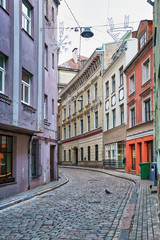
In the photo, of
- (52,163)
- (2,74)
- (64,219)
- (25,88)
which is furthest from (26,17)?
(64,219)

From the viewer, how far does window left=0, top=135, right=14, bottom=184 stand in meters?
11.2

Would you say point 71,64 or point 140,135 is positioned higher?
point 71,64

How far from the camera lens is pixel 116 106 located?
27.9 m

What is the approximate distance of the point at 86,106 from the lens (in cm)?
3781

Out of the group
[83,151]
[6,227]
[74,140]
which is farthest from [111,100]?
[6,227]

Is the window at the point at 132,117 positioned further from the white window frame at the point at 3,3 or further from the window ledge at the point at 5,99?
the white window frame at the point at 3,3

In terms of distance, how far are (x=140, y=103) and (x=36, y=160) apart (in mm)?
9923

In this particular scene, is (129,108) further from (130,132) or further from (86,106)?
(86,106)

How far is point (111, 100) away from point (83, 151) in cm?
1165

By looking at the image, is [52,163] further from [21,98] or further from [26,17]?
[26,17]

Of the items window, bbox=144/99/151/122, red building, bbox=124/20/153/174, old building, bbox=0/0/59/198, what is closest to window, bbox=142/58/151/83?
red building, bbox=124/20/153/174

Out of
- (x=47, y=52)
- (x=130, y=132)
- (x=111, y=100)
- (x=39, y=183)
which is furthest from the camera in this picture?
(x=111, y=100)

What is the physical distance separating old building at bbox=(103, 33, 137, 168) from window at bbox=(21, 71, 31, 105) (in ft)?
43.5

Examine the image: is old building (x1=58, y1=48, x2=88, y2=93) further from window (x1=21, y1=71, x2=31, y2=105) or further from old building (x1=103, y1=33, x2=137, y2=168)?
window (x1=21, y1=71, x2=31, y2=105)
